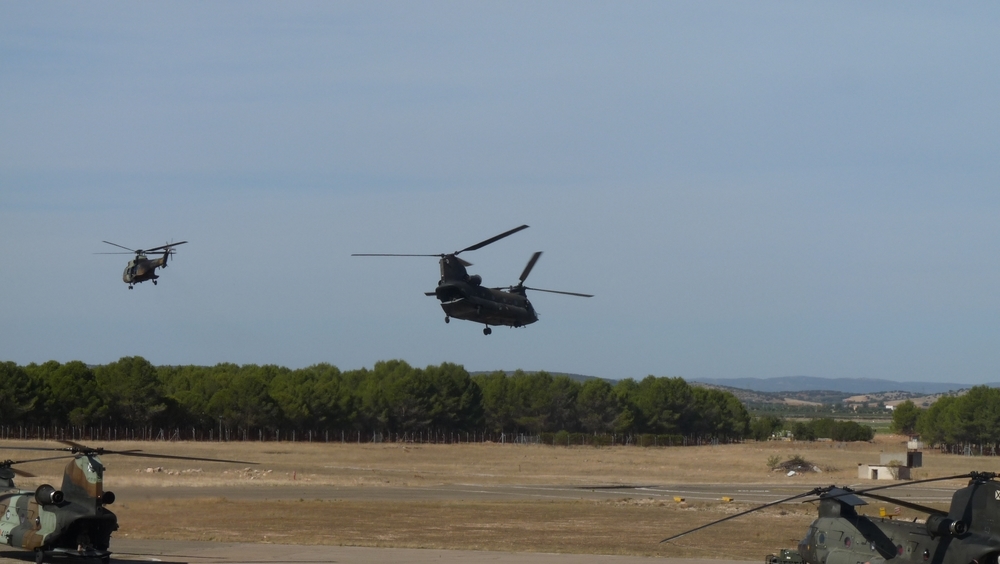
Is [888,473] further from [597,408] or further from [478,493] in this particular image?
[597,408]

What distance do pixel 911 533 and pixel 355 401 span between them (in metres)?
119

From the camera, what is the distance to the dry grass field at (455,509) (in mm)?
37531

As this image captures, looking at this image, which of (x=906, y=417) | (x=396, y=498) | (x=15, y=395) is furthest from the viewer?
(x=906, y=417)

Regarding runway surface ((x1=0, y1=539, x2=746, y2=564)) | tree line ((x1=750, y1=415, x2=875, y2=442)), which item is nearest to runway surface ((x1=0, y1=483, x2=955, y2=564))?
runway surface ((x1=0, y1=539, x2=746, y2=564))

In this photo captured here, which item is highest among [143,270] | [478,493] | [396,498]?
[143,270]

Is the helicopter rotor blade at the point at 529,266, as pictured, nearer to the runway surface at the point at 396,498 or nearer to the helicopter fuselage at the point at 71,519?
the runway surface at the point at 396,498

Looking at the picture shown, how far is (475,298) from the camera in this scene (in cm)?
4688

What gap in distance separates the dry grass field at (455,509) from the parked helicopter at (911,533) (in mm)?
8538

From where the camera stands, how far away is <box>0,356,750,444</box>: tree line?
118 metres

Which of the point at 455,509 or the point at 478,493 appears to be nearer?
the point at 455,509

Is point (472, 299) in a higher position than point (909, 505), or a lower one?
higher

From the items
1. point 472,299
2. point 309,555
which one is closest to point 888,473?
point 472,299

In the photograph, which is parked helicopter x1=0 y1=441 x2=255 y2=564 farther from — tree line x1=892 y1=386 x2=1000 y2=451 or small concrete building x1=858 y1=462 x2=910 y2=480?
tree line x1=892 y1=386 x2=1000 y2=451

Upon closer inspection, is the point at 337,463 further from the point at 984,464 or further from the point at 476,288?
the point at 984,464
